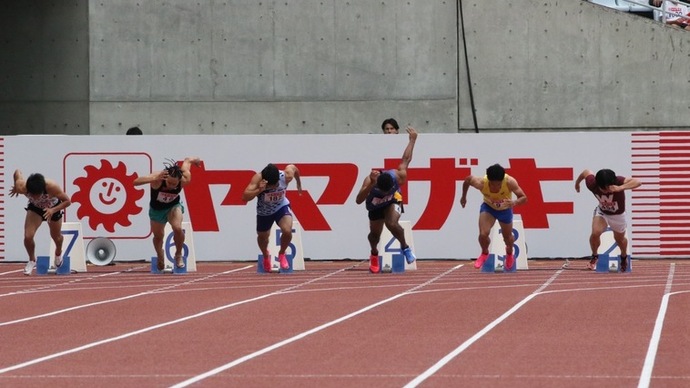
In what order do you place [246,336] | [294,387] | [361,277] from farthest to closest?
[361,277], [246,336], [294,387]

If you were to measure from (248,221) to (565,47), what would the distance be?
885cm

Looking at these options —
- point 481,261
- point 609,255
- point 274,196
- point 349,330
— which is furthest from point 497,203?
point 349,330

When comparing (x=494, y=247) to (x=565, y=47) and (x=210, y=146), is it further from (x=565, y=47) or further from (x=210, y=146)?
(x=565, y=47)

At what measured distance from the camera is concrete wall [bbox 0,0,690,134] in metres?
29.6

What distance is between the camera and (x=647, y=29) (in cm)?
2983

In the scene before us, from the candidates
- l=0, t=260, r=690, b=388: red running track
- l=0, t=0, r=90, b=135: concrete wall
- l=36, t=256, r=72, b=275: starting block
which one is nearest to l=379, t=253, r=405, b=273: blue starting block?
l=0, t=260, r=690, b=388: red running track

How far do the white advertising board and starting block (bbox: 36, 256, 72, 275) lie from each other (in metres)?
2.31

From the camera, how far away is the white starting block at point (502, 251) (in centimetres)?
2141

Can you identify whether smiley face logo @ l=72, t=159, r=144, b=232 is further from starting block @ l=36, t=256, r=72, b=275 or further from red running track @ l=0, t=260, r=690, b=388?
red running track @ l=0, t=260, r=690, b=388

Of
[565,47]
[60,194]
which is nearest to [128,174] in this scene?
[60,194]

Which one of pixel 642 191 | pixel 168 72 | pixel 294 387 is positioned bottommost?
pixel 294 387

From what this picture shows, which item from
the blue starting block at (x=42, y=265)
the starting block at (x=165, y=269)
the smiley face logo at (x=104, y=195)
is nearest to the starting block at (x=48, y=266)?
the blue starting block at (x=42, y=265)

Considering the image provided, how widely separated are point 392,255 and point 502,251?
63.4 inches

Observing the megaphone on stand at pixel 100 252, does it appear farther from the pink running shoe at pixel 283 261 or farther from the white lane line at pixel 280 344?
the white lane line at pixel 280 344
